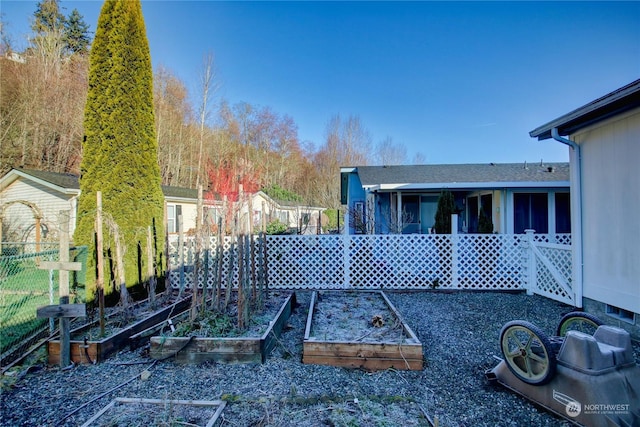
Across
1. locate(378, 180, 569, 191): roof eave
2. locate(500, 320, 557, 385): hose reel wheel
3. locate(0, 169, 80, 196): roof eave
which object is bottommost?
locate(500, 320, 557, 385): hose reel wheel

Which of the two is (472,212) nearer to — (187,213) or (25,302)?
(25,302)

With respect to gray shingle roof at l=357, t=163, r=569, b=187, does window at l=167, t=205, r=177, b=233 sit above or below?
below

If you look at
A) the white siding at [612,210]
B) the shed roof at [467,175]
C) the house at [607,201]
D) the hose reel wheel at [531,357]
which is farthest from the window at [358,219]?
the hose reel wheel at [531,357]

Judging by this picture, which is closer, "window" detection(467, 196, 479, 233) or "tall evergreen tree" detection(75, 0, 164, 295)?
"tall evergreen tree" detection(75, 0, 164, 295)

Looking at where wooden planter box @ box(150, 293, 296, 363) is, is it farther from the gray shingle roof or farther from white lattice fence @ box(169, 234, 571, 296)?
the gray shingle roof

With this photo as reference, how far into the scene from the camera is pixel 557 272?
18.2 feet

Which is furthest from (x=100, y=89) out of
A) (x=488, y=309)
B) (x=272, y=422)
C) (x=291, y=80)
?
(x=291, y=80)

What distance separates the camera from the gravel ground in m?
2.34

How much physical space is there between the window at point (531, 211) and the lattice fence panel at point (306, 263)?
20.4 feet

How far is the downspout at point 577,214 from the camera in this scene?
4.82m

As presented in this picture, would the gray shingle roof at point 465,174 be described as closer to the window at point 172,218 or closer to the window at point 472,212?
the window at point 472,212

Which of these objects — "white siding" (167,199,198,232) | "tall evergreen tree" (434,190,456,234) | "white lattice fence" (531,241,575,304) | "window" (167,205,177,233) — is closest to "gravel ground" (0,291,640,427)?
"white lattice fence" (531,241,575,304)

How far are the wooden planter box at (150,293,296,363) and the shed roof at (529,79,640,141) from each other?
5064 millimetres

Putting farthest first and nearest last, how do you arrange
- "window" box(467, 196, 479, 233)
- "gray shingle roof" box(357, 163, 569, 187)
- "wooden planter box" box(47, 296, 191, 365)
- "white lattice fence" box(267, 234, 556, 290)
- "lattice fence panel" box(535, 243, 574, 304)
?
"window" box(467, 196, 479, 233) → "gray shingle roof" box(357, 163, 569, 187) → "white lattice fence" box(267, 234, 556, 290) → "lattice fence panel" box(535, 243, 574, 304) → "wooden planter box" box(47, 296, 191, 365)
